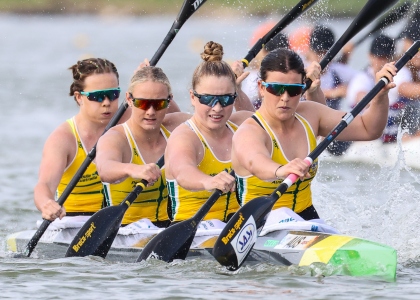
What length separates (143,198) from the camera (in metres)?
6.97

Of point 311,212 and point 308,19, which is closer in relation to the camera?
point 311,212

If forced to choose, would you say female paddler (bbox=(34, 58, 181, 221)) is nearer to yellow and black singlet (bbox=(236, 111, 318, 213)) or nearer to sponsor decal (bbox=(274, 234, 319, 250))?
yellow and black singlet (bbox=(236, 111, 318, 213))

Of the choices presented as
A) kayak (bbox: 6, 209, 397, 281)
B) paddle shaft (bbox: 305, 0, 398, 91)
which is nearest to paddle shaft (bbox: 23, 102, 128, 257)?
kayak (bbox: 6, 209, 397, 281)

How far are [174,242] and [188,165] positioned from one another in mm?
499

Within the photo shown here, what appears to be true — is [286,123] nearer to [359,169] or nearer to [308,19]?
[359,169]

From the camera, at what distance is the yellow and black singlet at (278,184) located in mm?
6340

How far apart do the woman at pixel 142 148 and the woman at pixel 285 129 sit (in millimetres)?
663

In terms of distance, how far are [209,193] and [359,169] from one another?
22.3 feet

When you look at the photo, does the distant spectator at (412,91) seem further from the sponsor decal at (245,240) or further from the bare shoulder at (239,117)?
the sponsor decal at (245,240)

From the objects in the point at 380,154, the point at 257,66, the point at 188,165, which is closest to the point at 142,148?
the point at 188,165

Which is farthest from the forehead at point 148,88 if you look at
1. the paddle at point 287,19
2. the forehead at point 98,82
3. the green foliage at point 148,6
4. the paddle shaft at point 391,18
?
the green foliage at point 148,6

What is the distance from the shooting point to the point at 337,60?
14156 mm

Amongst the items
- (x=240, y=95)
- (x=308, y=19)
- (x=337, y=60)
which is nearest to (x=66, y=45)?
(x=308, y=19)

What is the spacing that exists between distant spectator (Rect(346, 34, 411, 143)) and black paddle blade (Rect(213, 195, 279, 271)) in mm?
6986
